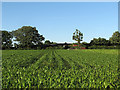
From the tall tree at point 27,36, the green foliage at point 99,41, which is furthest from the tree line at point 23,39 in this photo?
the green foliage at point 99,41

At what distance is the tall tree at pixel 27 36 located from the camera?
246ft

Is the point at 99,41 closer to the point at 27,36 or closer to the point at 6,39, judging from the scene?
the point at 27,36

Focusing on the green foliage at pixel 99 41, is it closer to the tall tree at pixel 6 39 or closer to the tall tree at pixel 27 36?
the tall tree at pixel 27 36

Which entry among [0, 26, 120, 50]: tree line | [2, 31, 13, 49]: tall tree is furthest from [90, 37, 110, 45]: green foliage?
[2, 31, 13, 49]: tall tree

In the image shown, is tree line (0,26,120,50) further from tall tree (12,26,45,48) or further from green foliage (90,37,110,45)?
green foliage (90,37,110,45)

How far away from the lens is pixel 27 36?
76.8 meters

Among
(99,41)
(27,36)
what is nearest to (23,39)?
(27,36)

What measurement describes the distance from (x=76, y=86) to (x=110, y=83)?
217cm

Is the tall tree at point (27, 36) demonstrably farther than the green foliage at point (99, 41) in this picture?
No

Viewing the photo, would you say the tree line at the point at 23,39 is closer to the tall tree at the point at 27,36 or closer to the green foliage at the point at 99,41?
the tall tree at the point at 27,36

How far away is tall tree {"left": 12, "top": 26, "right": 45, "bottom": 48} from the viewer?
246 ft

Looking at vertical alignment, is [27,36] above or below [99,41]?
above

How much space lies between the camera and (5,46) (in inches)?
2820

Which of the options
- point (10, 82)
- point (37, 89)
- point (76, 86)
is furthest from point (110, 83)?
point (10, 82)
